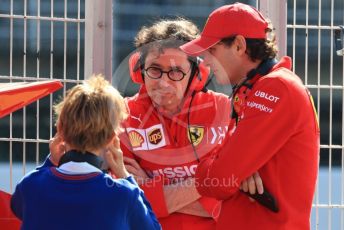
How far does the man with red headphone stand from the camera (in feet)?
14.6

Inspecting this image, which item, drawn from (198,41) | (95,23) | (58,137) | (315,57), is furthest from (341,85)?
(58,137)

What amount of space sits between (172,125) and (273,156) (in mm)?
882

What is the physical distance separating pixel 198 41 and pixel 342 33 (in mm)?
1634

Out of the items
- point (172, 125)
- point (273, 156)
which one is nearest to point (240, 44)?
point (273, 156)

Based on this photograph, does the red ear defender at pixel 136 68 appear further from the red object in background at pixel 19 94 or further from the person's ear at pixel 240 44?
the person's ear at pixel 240 44

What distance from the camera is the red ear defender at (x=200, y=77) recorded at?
4.64 meters

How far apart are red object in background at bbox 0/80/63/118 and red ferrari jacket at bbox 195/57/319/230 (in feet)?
2.72

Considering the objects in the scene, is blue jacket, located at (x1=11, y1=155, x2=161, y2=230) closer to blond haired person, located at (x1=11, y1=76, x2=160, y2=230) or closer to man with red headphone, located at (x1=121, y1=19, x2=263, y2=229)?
blond haired person, located at (x1=11, y1=76, x2=160, y2=230)

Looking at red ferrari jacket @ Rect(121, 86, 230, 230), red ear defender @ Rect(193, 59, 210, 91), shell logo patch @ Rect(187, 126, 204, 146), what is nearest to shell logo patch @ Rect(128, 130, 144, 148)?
red ferrari jacket @ Rect(121, 86, 230, 230)

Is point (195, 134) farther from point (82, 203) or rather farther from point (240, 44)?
point (82, 203)

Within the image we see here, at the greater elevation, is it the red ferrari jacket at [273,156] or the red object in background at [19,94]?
the red object in background at [19,94]

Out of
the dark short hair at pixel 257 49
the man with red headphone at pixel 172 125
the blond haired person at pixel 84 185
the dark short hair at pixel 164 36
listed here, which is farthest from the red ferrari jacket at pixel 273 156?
the dark short hair at pixel 164 36

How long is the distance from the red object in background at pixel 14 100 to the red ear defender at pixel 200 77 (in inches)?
31.1

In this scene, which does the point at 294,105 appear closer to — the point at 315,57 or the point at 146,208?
the point at 146,208
